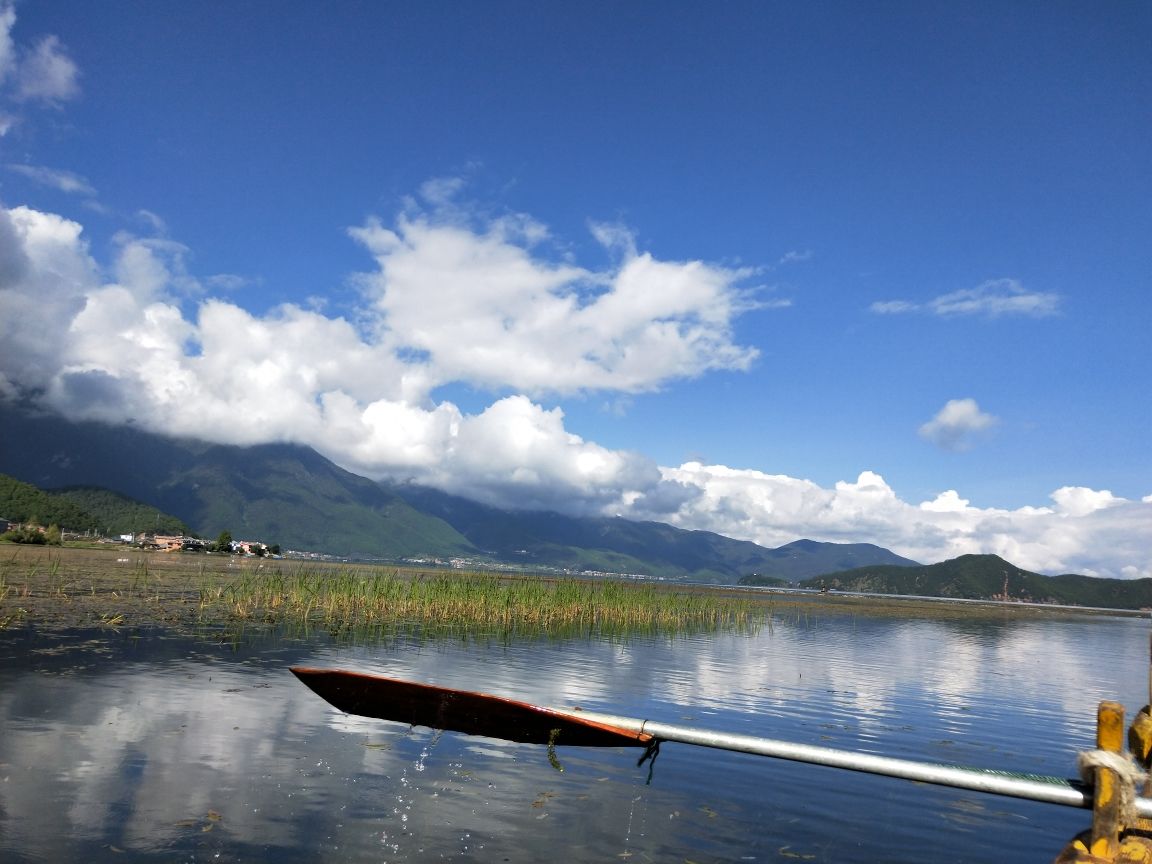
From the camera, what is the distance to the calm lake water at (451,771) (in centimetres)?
914

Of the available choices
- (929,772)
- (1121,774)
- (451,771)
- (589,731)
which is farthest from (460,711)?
(1121,774)

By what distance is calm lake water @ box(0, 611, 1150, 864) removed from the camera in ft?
30.0

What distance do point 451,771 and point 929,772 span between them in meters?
9.03

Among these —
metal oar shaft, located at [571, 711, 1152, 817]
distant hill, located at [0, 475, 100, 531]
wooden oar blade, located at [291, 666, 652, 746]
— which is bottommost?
distant hill, located at [0, 475, 100, 531]

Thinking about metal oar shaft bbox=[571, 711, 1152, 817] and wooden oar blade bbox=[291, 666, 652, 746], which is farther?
wooden oar blade bbox=[291, 666, 652, 746]

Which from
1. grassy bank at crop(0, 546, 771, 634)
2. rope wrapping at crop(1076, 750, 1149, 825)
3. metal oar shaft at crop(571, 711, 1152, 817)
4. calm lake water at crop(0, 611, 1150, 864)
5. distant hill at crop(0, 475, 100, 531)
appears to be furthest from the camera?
distant hill at crop(0, 475, 100, 531)

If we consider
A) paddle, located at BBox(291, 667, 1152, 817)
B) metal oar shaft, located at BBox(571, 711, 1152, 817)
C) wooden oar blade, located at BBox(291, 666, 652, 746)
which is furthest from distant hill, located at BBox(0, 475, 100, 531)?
metal oar shaft, located at BBox(571, 711, 1152, 817)

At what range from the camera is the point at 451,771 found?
40.2 ft

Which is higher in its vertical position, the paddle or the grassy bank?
the paddle

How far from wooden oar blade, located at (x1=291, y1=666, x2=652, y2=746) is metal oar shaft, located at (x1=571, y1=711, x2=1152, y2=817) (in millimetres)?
983

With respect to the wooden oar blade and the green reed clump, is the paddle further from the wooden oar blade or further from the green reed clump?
the green reed clump

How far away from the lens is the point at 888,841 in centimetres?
1071

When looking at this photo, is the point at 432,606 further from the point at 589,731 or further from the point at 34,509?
the point at 34,509

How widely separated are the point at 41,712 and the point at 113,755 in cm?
387
